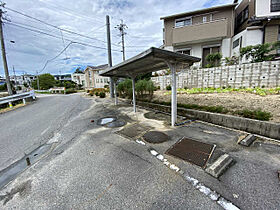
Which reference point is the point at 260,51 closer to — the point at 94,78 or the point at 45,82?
the point at 94,78

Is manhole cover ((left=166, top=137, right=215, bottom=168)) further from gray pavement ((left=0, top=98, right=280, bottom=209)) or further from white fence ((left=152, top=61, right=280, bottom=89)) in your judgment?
white fence ((left=152, top=61, right=280, bottom=89))

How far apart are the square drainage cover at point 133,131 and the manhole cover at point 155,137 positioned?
0.69 feet

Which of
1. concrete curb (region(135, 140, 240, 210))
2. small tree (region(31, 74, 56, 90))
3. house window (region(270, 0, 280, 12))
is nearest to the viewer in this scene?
concrete curb (region(135, 140, 240, 210))

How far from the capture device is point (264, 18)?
742 centimetres

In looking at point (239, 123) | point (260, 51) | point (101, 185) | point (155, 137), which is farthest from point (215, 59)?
point (101, 185)

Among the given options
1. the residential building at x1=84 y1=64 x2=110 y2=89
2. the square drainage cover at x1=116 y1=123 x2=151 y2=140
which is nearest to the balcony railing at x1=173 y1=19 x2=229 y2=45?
the square drainage cover at x1=116 y1=123 x2=151 y2=140

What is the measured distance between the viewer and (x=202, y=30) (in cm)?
943

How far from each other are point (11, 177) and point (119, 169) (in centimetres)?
182

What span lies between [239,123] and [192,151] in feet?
6.61

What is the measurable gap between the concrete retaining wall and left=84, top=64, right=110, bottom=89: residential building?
2623cm

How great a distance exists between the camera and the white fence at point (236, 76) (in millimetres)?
5557

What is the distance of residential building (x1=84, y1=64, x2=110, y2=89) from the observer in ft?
93.3

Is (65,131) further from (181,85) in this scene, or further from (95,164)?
(181,85)

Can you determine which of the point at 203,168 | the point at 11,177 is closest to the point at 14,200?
the point at 11,177
